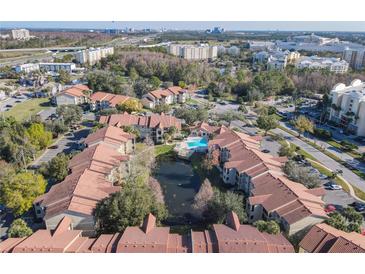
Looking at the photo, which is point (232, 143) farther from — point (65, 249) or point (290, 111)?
point (290, 111)

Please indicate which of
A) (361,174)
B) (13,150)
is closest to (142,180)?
(13,150)

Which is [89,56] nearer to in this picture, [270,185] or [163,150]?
[163,150]

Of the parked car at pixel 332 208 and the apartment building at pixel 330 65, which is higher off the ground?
the apartment building at pixel 330 65

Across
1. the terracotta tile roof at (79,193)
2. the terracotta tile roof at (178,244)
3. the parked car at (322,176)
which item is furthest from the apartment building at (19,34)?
the terracotta tile roof at (178,244)

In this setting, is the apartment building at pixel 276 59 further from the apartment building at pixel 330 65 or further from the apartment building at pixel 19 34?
the apartment building at pixel 19 34

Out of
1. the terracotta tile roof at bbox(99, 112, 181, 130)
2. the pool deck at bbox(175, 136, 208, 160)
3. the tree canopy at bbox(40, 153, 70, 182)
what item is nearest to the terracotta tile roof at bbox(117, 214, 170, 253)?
the tree canopy at bbox(40, 153, 70, 182)

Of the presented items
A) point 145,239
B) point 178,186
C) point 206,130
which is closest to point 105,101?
point 206,130
